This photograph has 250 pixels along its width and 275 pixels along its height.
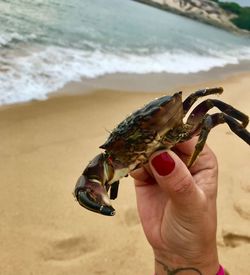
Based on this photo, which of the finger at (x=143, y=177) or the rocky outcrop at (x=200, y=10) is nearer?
the finger at (x=143, y=177)

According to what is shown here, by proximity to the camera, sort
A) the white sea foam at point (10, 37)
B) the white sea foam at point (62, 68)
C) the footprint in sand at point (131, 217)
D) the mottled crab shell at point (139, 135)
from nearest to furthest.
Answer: the mottled crab shell at point (139, 135)
the footprint in sand at point (131, 217)
the white sea foam at point (62, 68)
the white sea foam at point (10, 37)

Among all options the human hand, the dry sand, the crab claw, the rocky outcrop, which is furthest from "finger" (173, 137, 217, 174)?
the rocky outcrop

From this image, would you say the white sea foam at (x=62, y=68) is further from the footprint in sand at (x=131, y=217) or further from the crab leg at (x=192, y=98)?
the crab leg at (x=192, y=98)

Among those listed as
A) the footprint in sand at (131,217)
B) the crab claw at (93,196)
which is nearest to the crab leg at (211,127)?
the crab claw at (93,196)

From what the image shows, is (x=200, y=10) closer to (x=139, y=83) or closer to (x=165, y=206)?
(x=139, y=83)

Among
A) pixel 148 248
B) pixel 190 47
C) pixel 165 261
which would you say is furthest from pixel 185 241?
pixel 190 47

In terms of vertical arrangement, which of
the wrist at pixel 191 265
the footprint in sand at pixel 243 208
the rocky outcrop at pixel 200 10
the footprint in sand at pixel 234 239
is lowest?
the rocky outcrop at pixel 200 10

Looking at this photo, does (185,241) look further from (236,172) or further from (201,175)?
(236,172)

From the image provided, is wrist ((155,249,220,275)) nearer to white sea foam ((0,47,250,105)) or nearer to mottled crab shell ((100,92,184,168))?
mottled crab shell ((100,92,184,168))
